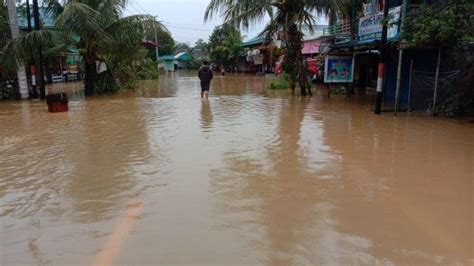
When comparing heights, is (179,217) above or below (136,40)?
below

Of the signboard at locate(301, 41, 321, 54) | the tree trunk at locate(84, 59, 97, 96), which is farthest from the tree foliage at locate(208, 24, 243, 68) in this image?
the tree trunk at locate(84, 59, 97, 96)

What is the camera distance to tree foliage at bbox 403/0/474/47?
11789 millimetres

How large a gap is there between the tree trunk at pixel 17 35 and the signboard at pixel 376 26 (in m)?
13.5

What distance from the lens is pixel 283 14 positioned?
1862 cm

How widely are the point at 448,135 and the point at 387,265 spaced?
7.28 metres

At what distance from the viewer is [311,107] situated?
1574 cm

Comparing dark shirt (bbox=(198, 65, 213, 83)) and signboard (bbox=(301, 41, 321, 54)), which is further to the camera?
signboard (bbox=(301, 41, 321, 54))

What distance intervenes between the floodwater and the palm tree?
8.25 metres

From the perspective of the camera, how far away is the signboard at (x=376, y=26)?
13.5 metres

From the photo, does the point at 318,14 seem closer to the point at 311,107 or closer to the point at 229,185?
the point at 311,107

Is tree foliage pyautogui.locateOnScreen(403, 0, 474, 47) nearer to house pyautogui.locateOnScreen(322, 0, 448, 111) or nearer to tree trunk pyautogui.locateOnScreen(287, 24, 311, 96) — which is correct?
house pyautogui.locateOnScreen(322, 0, 448, 111)

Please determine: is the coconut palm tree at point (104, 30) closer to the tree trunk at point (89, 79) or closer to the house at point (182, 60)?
the tree trunk at point (89, 79)

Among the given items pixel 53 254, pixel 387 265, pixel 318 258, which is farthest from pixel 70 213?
pixel 387 265

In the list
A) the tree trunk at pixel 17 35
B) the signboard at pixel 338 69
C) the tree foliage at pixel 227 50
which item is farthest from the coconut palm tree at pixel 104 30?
the tree foliage at pixel 227 50
